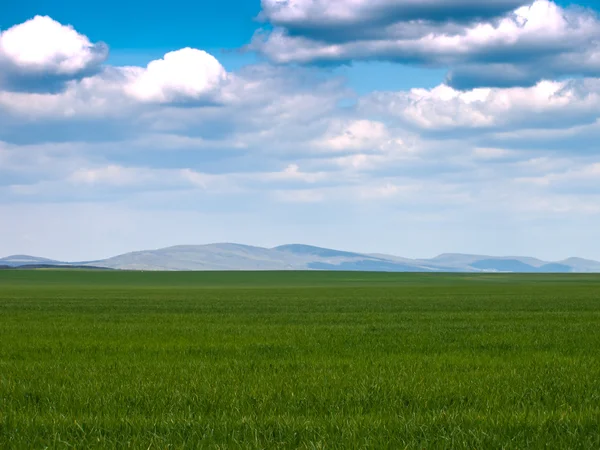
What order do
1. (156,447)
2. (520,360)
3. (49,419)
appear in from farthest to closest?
(520,360) < (49,419) < (156,447)

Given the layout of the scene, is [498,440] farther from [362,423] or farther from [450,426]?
[362,423]

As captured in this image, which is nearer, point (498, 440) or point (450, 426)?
point (498, 440)

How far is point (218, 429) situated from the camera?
31.1ft

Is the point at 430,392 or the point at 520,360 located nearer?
the point at 430,392

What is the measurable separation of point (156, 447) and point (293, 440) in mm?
1588

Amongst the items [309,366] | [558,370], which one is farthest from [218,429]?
[558,370]

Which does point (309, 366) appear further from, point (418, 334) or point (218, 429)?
point (418, 334)

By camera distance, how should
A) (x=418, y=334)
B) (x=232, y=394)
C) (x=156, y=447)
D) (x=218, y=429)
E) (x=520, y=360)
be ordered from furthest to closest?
(x=418, y=334), (x=520, y=360), (x=232, y=394), (x=218, y=429), (x=156, y=447)

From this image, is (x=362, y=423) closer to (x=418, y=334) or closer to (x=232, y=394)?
(x=232, y=394)

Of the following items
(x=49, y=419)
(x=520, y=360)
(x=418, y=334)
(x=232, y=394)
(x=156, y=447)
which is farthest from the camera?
(x=418, y=334)

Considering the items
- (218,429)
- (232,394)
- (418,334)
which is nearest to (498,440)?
(218,429)

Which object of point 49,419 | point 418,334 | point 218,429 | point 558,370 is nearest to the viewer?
point 218,429

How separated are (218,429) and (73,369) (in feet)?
23.5

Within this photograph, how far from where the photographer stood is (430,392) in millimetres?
12172
